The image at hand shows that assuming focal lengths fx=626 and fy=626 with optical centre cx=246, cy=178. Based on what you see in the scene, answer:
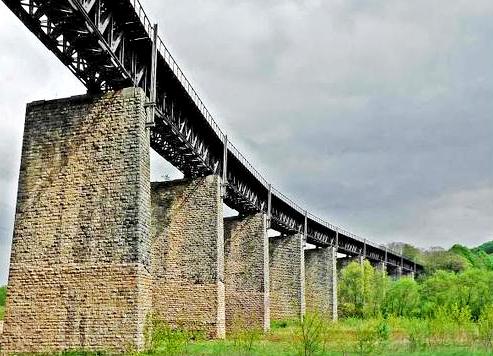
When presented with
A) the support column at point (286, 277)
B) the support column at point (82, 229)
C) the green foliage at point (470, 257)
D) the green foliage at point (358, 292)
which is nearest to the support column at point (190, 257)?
the support column at point (82, 229)

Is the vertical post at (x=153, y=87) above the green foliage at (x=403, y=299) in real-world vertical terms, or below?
above

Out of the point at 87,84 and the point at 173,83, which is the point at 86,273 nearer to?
the point at 87,84

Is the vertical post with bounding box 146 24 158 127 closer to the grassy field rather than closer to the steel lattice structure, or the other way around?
the steel lattice structure

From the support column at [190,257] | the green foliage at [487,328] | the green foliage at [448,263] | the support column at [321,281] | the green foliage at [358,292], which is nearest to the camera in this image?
the green foliage at [487,328]

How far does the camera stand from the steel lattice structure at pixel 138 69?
1850 cm

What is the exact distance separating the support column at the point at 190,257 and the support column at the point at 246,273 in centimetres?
916

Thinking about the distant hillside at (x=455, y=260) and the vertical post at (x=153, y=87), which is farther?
the distant hillside at (x=455, y=260)

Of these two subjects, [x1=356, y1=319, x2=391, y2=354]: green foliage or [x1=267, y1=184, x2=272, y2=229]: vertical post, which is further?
[x1=267, y1=184, x2=272, y2=229]: vertical post

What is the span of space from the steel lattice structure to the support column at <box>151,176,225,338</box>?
5.88ft

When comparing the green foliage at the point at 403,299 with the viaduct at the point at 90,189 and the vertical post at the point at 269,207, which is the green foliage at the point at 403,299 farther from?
the viaduct at the point at 90,189

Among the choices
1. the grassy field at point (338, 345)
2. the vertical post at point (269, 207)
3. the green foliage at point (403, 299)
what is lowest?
the grassy field at point (338, 345)

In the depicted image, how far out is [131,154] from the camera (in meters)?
21.7

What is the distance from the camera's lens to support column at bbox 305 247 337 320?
198 feet

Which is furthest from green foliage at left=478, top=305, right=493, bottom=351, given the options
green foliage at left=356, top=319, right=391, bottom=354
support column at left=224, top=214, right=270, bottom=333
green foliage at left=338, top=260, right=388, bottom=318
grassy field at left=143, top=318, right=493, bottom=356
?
green foliage at left=338, top=260, right=388, bottom=318
